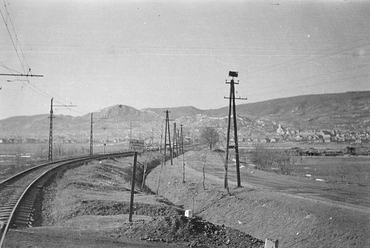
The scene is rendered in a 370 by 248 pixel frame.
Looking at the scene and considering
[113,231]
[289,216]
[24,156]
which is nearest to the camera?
[113,231]

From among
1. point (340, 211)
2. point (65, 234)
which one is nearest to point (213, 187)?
point (340, 211)

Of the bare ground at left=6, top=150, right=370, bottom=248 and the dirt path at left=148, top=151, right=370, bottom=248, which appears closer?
the bare ground at left=6, top=150, right=370, bottom=248

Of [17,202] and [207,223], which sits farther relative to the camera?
[17,202]

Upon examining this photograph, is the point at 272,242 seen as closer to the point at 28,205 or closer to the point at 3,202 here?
the point at 28,205

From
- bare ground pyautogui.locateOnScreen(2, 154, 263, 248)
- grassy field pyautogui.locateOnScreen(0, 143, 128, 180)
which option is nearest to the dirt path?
bare ground pyautogui.locateOnScreen(2, 154, 263, 248)

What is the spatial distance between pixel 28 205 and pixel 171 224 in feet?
32.5

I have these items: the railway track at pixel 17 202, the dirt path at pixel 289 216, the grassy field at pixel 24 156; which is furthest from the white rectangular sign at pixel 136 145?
the grassy field at pixel 24 156

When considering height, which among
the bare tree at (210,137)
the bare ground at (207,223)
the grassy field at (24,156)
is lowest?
the grassy field at (24,156)

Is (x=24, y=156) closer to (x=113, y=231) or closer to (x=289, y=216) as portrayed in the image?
(x=289, y=216)

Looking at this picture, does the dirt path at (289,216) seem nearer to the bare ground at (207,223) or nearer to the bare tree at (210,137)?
the bare ground at (207,223)

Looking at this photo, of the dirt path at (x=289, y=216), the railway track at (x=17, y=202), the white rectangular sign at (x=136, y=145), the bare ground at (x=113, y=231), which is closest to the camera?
the bare ground at (x=113, y=231)

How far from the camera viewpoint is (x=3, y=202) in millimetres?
21422

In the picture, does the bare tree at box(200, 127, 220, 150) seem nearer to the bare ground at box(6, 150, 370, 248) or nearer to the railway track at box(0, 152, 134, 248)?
the railway track at box(0, 152, 134, 248)

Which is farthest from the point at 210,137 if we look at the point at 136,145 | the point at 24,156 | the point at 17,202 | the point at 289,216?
the point at 136,145
